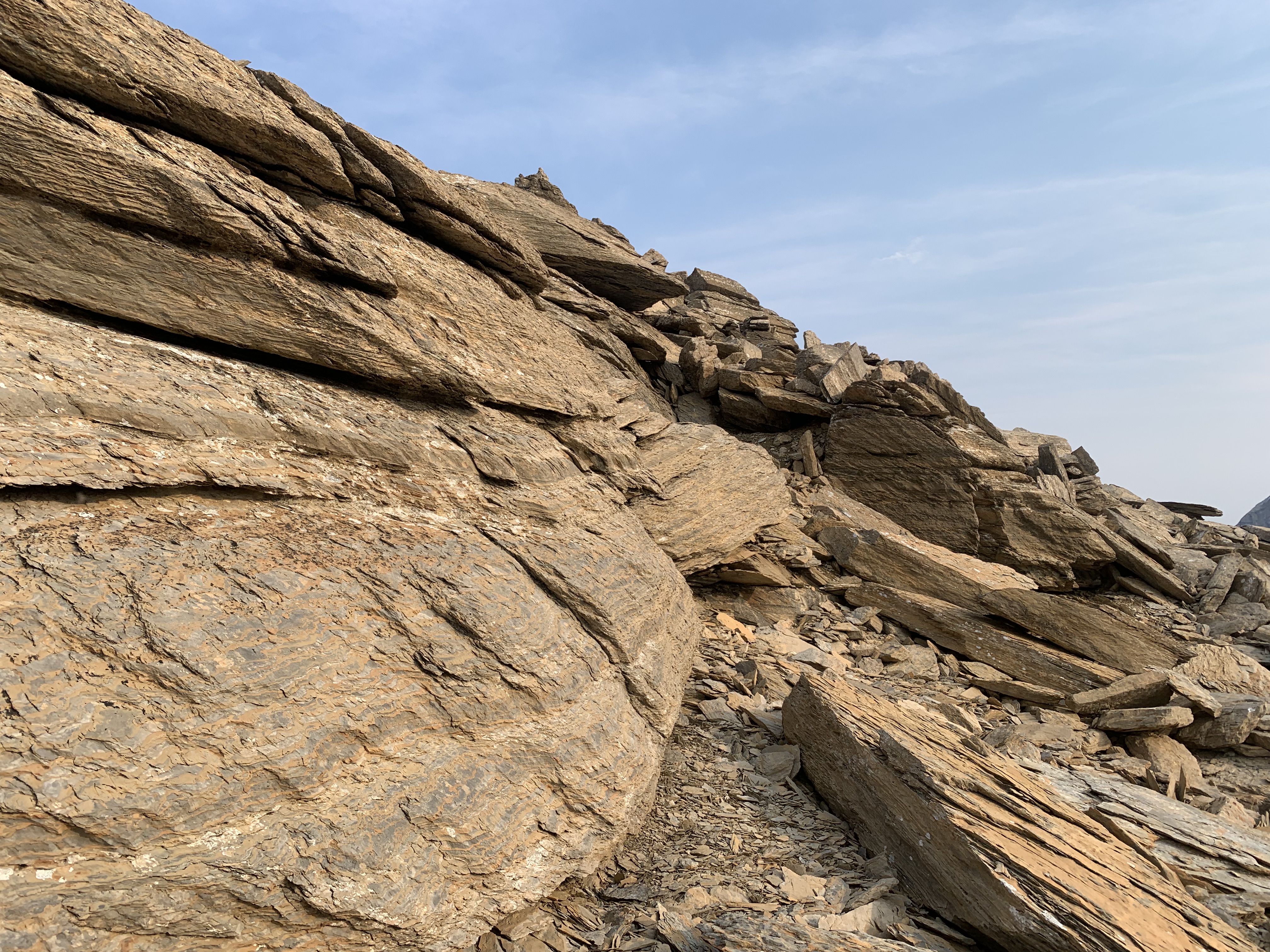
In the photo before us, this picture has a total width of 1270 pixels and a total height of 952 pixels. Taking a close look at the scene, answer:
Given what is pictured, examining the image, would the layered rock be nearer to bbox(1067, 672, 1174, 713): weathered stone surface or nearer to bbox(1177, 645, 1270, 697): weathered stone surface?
bbox(1067, 672, 1174, 713): weathered stone surface

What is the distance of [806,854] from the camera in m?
8.45

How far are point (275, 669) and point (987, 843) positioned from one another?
739cm

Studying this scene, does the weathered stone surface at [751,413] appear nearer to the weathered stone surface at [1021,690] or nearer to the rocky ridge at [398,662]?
the rocky ridge at [398,662]

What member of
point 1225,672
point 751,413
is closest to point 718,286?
point 751,413

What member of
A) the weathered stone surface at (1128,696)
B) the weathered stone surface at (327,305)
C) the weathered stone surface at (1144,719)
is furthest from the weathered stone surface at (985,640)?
the weathered stone surface at (327,305)

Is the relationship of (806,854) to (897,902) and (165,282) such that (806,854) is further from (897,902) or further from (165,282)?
(165,282)

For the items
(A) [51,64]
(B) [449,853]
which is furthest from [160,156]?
(B) [449,853]

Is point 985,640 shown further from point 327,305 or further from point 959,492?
point 327,305

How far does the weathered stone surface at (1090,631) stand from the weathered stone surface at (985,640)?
296 mm

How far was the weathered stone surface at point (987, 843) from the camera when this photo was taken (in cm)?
679

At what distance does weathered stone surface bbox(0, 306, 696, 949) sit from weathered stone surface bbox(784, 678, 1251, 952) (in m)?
2.70

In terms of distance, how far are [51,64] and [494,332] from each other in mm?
5975

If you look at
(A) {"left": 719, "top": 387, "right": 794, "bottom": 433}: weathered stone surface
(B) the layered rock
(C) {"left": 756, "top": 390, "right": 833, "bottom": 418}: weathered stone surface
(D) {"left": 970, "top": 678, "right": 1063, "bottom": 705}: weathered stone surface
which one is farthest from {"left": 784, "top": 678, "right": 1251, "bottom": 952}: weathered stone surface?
(A) {"left": 719, "top": 387, "right": 794, "bottom": 433}: weathered stone surface

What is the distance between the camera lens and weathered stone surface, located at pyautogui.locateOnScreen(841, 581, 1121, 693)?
1471cm
